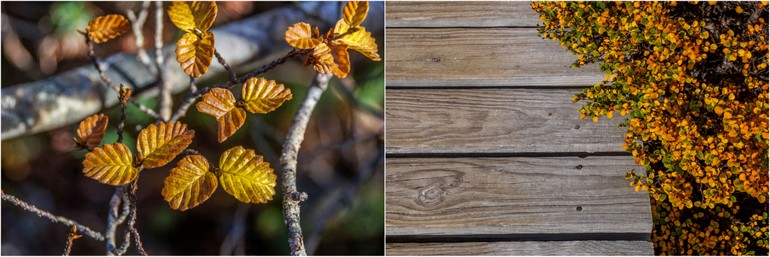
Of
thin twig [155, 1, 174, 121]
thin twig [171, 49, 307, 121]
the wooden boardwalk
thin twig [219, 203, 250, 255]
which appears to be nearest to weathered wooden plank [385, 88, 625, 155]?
the wooden boardwalk

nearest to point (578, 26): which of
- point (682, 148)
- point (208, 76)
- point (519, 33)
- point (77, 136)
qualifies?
point (519, 33)

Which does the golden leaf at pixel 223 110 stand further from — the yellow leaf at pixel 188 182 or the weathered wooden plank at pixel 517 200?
the weathered wooden plank at pixel 517 200

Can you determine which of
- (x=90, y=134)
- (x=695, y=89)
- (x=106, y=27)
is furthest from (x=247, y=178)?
(x=695, y=89)

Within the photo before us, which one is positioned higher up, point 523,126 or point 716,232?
point 523,126

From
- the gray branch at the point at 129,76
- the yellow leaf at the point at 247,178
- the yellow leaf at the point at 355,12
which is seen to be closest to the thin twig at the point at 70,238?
the gray branch at the point at 129,76

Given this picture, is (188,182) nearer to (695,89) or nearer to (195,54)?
(195,54)

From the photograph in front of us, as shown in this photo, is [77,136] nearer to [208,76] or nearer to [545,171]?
[208,76]
